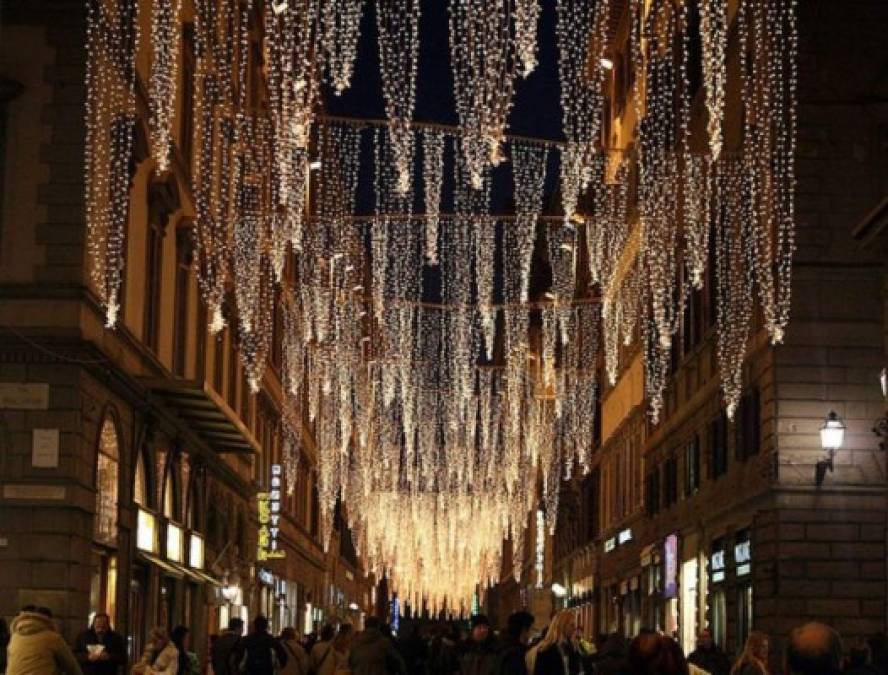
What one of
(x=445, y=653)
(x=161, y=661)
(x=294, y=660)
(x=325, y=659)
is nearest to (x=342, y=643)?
(x=325, y=659)

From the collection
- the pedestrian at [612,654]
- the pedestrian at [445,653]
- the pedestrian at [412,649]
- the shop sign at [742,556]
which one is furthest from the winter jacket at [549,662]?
the shop sign at [742,556]

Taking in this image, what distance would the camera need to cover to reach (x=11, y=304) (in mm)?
27141

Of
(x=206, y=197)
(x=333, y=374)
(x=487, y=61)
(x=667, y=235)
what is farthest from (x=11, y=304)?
(x=333, y=374)

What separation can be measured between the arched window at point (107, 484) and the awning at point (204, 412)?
186 cm

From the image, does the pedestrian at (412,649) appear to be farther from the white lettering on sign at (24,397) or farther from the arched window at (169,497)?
the white lettering on sign at (24,397)

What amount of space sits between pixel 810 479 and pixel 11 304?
14.1 m

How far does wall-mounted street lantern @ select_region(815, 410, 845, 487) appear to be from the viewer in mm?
30203

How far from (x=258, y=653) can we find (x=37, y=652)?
997cm

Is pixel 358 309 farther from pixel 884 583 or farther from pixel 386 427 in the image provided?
pixel 884 583

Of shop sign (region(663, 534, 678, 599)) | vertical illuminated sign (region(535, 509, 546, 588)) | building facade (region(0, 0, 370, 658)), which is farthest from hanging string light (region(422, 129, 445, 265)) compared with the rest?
vertical illuminated sign (region(535, 509, 546, 588))

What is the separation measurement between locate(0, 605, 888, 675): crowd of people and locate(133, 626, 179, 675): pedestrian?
0.01 meters

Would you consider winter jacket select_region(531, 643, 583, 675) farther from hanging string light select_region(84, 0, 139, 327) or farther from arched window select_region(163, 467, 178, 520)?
arched window select_region(163, 467, 178, 520)

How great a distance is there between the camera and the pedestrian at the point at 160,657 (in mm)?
21859

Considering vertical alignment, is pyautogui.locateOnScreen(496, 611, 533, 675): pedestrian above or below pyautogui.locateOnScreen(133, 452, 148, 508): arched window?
A: below
